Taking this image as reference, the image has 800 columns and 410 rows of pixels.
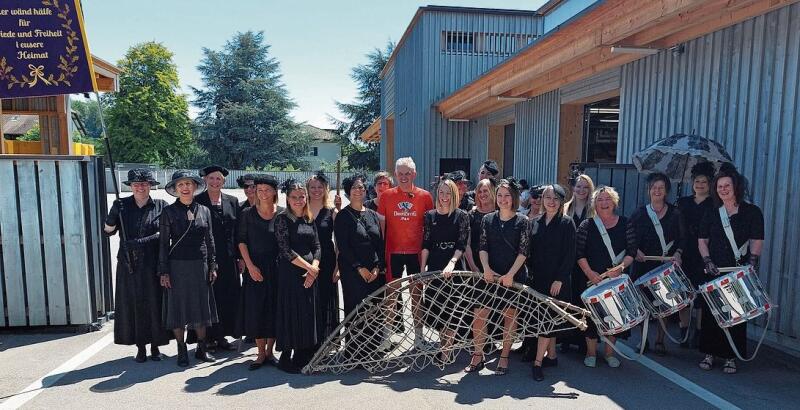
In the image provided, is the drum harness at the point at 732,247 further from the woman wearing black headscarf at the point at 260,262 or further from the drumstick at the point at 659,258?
the woman wearing black headscarf at the point at 260,262

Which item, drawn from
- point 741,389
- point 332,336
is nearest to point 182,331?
point 332,336

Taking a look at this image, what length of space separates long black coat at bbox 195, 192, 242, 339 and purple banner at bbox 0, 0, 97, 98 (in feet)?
5.83

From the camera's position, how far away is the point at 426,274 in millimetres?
4152

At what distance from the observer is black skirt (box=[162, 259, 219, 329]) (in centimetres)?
444

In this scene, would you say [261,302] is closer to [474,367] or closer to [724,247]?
[474,367]

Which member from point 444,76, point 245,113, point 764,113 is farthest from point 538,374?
point 245,113

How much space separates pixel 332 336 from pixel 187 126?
4371 centimetres

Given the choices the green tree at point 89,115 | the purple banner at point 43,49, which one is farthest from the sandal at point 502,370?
the green tree at point 89,115

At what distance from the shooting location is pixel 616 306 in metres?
3.93

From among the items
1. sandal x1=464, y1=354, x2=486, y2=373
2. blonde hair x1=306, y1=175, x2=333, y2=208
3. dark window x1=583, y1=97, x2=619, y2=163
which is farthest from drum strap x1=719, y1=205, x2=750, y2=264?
dark window x1=583, y1=97, x2=619, y2=163

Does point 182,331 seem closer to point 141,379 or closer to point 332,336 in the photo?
point 141,379

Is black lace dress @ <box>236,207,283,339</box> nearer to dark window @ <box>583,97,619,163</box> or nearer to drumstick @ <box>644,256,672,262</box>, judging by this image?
drumstick @ <box>644,256,672,262</box>

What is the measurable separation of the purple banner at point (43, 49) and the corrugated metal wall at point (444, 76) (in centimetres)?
1065

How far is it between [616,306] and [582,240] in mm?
723
